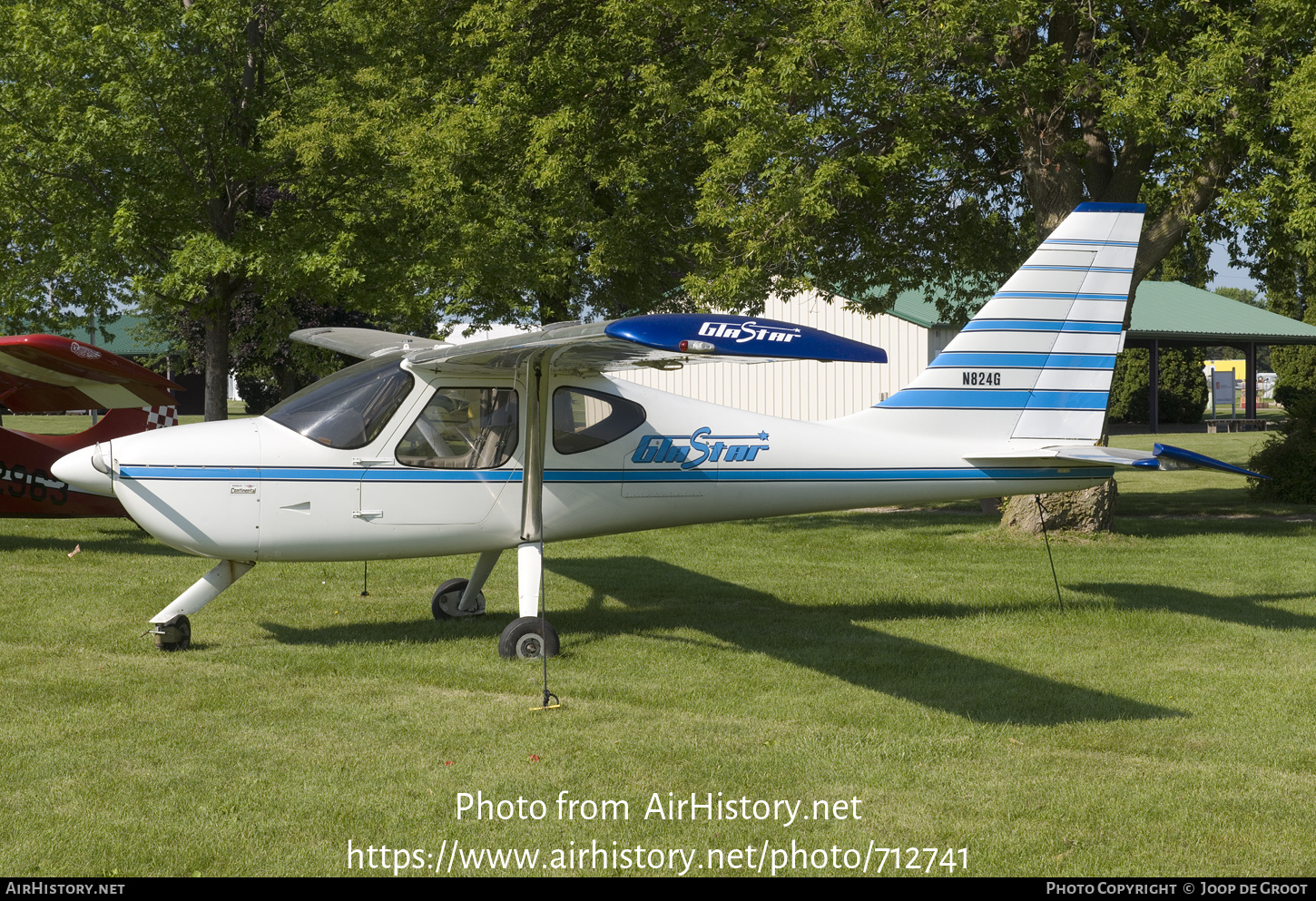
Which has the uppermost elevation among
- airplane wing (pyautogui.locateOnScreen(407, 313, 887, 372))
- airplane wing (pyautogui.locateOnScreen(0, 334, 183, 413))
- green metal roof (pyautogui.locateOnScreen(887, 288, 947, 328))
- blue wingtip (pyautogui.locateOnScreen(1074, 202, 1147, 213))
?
green metal roof (pyautogui.locateOnScreen(887, 288, 947, 328))

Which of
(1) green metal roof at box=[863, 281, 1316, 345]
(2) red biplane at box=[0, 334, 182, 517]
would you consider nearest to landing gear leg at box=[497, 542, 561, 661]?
(2) red biplane at box=[0, 334, 182, 517]

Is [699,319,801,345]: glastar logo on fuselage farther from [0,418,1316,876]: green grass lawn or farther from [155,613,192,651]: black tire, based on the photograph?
[155,613,192,651]: black tire

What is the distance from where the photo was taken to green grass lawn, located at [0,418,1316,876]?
452cm

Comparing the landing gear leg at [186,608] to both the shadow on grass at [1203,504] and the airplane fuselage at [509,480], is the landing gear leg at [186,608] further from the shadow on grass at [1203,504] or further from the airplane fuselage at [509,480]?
the shadow on grass at [1203,504]

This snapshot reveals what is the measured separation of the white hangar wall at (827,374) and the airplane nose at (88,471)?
21303 millimetres

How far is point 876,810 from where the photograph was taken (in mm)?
4797

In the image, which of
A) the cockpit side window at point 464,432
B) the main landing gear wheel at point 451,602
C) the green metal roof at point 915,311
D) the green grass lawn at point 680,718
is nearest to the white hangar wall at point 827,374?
the green metal roof at point 915,311

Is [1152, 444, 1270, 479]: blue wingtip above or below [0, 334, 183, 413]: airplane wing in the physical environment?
below

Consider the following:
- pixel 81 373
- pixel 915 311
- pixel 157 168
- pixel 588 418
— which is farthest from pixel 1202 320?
pixel 81 373

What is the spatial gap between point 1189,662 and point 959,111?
8.35 meters

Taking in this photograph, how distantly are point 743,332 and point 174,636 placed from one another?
16.0 ft

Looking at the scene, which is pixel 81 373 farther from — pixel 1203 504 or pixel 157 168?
pixel 1203 504

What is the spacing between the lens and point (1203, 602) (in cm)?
966

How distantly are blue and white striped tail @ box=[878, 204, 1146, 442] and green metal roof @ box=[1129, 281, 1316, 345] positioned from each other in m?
30.8
